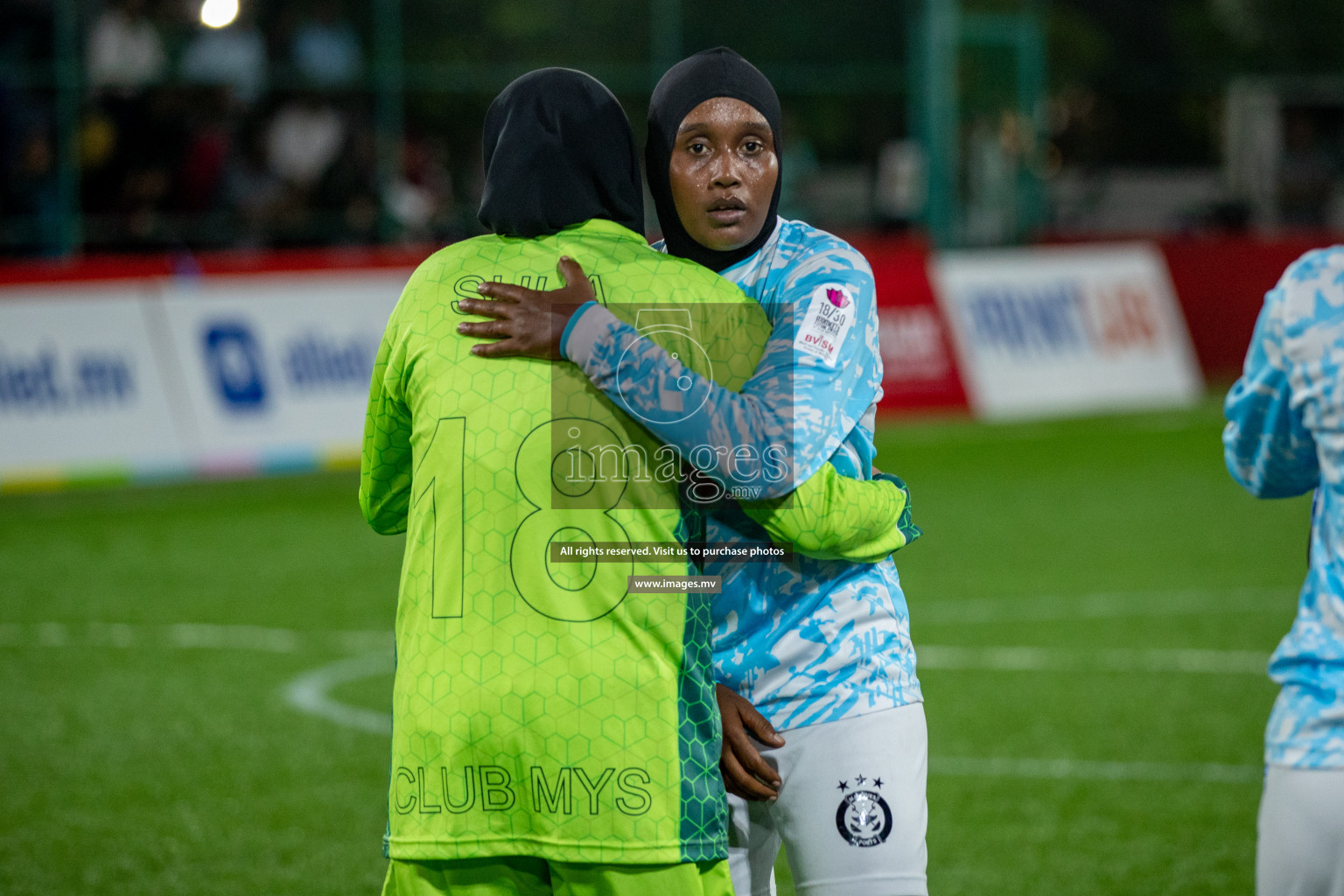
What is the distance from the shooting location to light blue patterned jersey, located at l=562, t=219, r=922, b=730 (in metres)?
2.62

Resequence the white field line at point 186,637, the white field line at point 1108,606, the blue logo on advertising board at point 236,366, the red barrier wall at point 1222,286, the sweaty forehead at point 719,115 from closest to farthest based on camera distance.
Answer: the sweaty forehead at point 719,115, the white field line at point 186,637, the white field line at point 1108,606, the blue logo on advertising board at point 236,366, the red barrier wall at point 1222,286

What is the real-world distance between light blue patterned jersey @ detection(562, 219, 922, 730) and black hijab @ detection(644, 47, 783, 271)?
0.06 metres

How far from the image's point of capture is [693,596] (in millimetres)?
2689

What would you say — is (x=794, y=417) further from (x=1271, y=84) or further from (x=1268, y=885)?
(x=1271, y=84)

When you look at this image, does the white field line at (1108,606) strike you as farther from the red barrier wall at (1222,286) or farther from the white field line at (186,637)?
the red barrier wall at (1222,286)

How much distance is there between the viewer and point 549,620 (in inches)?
103

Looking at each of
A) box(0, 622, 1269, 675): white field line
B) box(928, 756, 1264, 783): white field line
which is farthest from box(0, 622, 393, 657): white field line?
box(928, 756, 1264, 783): white field line

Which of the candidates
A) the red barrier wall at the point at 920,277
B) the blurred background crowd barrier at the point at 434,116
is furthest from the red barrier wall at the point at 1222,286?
the blurred background crowd barrier at the point at 434,116

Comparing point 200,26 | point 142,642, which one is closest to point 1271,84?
point 200,26

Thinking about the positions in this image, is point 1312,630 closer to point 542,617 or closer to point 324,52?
point 542,617

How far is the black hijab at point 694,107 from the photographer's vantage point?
3156 millimetres

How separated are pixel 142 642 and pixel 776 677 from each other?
20.3ft

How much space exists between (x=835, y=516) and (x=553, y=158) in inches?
28.0

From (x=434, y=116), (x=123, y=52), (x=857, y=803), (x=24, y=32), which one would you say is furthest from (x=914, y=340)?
(x=857, y=803)
